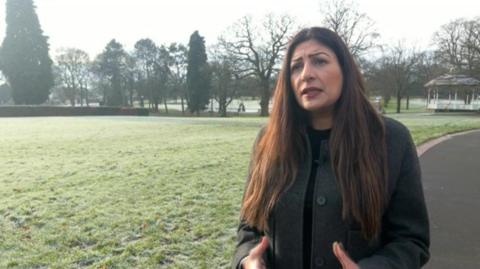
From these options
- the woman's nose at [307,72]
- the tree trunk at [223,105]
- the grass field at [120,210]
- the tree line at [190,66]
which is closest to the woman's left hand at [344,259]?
the woman's nose at [307,72]

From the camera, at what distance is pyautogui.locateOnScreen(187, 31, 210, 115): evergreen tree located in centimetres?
5900

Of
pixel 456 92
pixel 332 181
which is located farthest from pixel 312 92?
pixel 456 92

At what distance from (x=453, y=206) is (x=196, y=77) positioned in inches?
2146

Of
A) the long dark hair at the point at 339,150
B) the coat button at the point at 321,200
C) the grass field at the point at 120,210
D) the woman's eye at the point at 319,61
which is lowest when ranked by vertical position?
the grass field at the point at 120,210

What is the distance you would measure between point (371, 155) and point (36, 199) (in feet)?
21.3

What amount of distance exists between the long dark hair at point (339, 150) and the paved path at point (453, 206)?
2703 millimetres

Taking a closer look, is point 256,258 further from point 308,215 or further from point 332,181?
point 332,181

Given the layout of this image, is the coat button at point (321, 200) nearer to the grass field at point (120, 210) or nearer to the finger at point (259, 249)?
the finger at point (259, 249)

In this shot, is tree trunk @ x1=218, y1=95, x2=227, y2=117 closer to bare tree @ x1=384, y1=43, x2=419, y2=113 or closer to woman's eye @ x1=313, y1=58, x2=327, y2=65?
bare tree @ x1=384, y1=43, x2=419, y2=113

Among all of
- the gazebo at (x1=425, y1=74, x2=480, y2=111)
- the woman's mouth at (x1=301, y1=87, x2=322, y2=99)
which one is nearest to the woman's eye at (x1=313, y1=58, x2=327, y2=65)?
the woman's mouth at (x1=301, y1=87, x2=322, y2=99)

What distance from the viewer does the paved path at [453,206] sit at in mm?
4215

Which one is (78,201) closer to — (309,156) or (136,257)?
(136,257)

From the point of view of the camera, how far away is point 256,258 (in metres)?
1.87

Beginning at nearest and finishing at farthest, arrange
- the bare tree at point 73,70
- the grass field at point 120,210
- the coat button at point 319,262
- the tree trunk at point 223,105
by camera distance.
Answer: the coat button at point 319,262 → the grass field at point 120,210 → the tree trunk at point 223,105 → the bare tree at point 73,70
